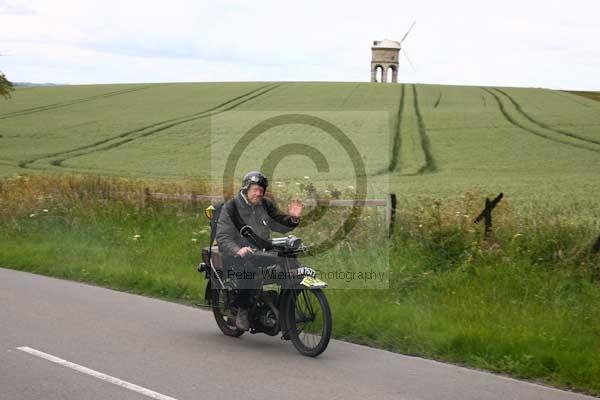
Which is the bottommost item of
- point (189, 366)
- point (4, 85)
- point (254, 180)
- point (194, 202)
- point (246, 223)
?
point (189, 366)

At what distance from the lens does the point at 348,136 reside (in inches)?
1341

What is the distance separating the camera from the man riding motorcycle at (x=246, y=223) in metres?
7.92

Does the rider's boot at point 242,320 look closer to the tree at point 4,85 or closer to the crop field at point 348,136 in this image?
the crop field at point 348,136

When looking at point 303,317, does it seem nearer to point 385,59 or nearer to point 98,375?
point 98,375

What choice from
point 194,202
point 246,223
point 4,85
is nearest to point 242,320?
point 246,223

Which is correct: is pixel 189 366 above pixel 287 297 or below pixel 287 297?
below

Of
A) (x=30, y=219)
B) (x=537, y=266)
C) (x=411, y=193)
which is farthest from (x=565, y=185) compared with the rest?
(x=30, y=219)

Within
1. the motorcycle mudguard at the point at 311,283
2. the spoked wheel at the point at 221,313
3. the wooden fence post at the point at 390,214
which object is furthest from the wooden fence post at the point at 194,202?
the motorcycle mudguard at the point at 311,283

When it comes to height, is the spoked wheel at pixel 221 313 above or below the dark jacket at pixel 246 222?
below

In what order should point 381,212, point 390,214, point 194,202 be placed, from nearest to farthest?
point 390,214 < point 381,212 < point 194,202

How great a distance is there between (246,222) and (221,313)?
1282 mm

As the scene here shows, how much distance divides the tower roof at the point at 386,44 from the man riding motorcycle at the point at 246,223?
285 ft

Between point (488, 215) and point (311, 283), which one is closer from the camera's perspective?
point (311, 283)

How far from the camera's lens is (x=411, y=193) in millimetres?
22203
